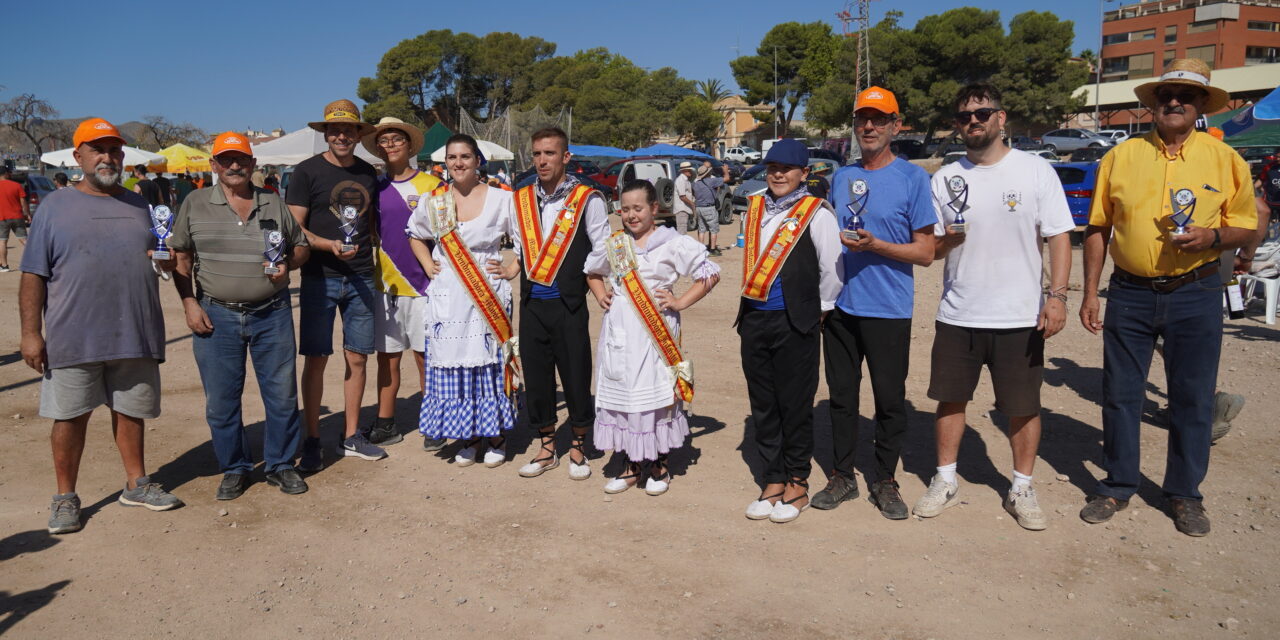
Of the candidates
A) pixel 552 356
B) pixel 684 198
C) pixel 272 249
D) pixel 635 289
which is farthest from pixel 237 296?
pixel 684 198

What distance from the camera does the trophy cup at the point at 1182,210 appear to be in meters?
3.93

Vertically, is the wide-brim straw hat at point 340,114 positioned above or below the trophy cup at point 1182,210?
above

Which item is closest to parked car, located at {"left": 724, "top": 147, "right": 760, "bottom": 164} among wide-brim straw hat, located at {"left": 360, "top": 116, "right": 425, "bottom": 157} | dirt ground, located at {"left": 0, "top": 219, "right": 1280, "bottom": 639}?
wide-brim straw hat, located at {"left": 360, "top": 116, "right": 425, "bottom": 157}

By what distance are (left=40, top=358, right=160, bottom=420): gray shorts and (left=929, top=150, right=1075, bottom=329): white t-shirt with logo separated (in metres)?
4.16

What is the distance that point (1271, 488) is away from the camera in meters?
4.64

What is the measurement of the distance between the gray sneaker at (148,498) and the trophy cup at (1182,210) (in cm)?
522

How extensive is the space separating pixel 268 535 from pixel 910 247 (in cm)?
349

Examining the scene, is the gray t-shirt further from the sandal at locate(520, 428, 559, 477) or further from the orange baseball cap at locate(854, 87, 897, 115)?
the orange baseball cap at locate(854, 87, 897, 115)

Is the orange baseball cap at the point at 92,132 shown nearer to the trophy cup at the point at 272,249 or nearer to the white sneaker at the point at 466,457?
the trophy cup at the point at 272,249

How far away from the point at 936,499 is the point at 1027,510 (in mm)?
429

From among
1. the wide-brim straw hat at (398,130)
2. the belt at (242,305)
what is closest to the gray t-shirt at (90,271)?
the belt at (242,305)

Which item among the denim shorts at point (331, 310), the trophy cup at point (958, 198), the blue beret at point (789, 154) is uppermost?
the blue beret at point (789, 154)

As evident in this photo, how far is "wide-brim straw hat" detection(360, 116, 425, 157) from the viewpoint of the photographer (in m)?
5.43

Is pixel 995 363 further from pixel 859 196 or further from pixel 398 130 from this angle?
pixel 398 130
